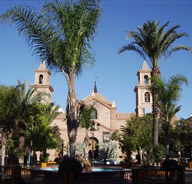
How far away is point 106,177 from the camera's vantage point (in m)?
→ 9.22

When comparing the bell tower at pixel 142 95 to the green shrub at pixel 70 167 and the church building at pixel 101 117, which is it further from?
the green shrub at pixel 70 167

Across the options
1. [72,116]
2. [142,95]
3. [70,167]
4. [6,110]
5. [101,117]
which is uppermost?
[142,95]

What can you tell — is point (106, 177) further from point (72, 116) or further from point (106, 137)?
point (106, 137)

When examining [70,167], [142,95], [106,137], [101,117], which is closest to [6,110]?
[70,167]

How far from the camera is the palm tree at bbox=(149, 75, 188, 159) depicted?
15.1m

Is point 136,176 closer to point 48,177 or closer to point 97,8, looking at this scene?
point 48,177

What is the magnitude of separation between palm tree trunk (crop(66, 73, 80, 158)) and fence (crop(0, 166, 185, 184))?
152 centimetres

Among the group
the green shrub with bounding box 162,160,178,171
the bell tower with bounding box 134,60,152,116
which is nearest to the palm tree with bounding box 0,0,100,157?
the green shrub with bounding box 162,160,178,171

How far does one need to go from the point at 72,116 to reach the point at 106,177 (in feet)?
9.65

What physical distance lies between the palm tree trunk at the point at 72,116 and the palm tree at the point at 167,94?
631 centimetres

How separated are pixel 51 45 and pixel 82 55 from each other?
4.89 ft

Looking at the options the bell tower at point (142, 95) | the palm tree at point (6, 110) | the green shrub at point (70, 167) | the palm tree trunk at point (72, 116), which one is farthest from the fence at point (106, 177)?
the bell tower at point (142, 95)

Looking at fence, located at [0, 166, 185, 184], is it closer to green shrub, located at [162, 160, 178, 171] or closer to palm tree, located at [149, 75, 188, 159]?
green shrub, located at [162, 160, 178, 171]

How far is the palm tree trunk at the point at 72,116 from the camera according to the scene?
1045 cm
